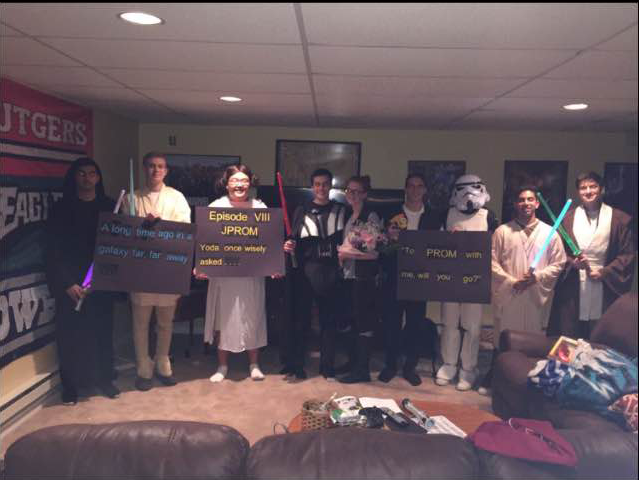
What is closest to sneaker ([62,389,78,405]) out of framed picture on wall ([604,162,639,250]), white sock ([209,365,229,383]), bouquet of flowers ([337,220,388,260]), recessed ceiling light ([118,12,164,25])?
white sock ([209,365,229,383])

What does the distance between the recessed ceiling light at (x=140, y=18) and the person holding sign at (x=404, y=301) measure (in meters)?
2.11

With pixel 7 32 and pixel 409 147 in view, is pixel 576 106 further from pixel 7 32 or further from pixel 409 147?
pixel 7 32

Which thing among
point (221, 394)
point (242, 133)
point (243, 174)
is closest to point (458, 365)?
point (221, 394)

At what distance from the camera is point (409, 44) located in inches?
80.4

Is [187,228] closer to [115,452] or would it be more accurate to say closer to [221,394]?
[221,394]

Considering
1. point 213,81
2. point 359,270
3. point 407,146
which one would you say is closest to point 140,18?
point 213,81

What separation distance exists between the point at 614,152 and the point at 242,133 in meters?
3.70

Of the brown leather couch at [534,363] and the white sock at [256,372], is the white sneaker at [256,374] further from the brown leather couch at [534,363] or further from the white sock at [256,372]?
the brown leather couch at [534,363]

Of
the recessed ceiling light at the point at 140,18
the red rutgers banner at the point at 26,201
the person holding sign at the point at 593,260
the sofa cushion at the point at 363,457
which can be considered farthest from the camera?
the person holding sign at the point at 593,260

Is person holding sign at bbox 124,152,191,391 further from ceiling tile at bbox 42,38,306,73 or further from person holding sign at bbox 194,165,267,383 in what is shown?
ceiling tile at bbox 42,38,306,73

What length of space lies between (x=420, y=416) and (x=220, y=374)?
6.02 feet

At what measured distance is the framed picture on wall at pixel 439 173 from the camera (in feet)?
16.6

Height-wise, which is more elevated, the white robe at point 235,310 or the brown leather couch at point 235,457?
the brown leather couch at point 235,457

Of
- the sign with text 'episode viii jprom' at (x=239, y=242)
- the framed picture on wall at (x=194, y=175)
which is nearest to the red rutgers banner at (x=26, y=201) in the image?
the sign with text 'episode viii jprom' at (x=239, y=242)
